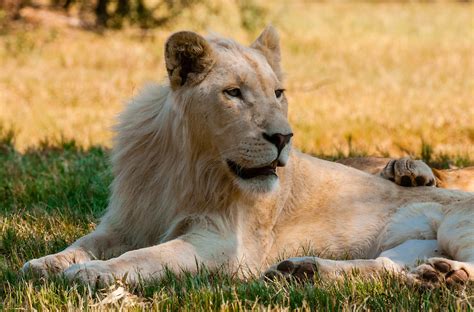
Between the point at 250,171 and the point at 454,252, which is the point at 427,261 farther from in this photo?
the point at 250,171

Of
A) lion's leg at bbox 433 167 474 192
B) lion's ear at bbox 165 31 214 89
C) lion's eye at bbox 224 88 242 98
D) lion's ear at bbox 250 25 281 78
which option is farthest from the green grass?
lion's leg at bbox 433 167 474 192

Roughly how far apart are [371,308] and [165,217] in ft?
4.08

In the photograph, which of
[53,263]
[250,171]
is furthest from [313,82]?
[53,263]

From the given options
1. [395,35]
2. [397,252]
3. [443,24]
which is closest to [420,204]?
[397,252]

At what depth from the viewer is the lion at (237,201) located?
12.7 ft

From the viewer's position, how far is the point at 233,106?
3.98 m

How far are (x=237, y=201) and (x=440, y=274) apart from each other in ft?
3.47

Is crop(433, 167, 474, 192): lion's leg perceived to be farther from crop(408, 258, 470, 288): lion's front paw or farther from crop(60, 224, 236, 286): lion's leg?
crop(408, 258, 470, 288): lion's front paw

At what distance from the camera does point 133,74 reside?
11.7 meters

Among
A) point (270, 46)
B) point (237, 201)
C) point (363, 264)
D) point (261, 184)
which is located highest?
point (270, 46)

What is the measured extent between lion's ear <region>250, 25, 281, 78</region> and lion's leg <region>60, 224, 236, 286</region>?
0.90 m

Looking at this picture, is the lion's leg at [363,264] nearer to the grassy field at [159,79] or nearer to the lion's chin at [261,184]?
the grassy field at [159,79]

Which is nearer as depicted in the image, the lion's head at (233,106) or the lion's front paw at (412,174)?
the lion's head at (233,106)

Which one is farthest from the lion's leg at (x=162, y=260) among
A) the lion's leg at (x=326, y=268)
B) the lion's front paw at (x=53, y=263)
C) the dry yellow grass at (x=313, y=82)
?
the dry yellow grass at (x=313, y=82)
